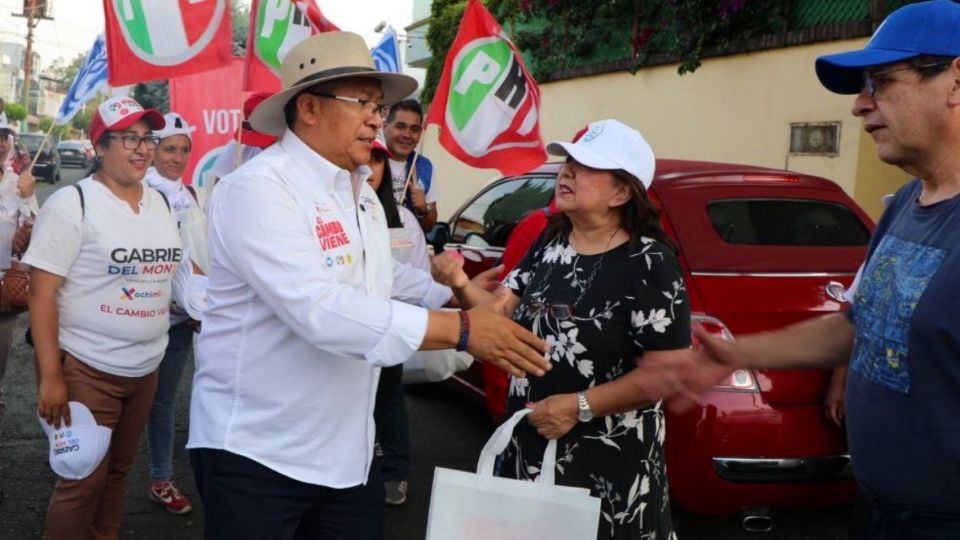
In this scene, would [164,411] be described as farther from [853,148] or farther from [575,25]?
[575,25]

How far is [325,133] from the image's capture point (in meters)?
2.65

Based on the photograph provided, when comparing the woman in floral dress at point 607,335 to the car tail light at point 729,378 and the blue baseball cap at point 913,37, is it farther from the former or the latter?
the car tail light at point 729,378

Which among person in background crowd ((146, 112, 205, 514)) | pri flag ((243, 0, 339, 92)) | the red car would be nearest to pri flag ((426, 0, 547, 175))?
pri flag ((243, 0, 339, 92))

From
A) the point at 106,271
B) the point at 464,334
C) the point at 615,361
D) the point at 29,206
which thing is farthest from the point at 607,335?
the point at 29,206

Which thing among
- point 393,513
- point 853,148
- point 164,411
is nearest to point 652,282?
point 393,513

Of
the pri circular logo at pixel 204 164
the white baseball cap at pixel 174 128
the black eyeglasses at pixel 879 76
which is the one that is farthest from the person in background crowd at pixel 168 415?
the black eyeglasses at pixel 879 76

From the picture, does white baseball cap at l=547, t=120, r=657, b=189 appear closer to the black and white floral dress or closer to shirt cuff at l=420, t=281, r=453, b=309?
the black and white floral dress

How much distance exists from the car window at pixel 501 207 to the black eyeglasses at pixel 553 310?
8.57 feet

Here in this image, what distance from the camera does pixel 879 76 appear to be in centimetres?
220

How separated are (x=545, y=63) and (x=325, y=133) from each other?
40.5 feet

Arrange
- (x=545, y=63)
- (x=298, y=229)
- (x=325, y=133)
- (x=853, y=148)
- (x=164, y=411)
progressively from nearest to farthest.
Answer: (x=298, y=229)
(x=325, y=133)
(x=164, y=411)
(x=853, y=148)
(x=545, y=63)

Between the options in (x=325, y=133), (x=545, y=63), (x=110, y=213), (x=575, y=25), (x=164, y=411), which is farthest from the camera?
(x=545, y=63)

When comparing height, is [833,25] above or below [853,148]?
above

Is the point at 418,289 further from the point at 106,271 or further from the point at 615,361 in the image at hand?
the point at 106,271
